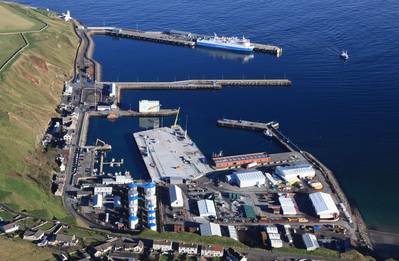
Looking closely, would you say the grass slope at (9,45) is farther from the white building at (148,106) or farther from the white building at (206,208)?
the white building at (206,208)

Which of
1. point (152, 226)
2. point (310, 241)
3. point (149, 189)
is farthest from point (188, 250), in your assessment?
point (310, 241)

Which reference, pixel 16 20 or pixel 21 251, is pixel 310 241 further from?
pixel 16 20

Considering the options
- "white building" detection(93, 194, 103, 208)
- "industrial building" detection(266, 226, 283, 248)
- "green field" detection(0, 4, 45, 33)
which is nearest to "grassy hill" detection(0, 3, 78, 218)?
"green field" detection(0, 4, 45, 33)

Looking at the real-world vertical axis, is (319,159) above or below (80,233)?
above

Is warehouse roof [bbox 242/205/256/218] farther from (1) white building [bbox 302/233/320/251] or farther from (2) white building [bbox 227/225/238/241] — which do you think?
(1) white building [bbox 302/233/320/251]

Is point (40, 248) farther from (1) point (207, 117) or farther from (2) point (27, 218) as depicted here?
(1) point (207, 117)

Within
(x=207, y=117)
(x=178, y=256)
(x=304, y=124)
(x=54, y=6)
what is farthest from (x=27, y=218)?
(x=54, y=6)
